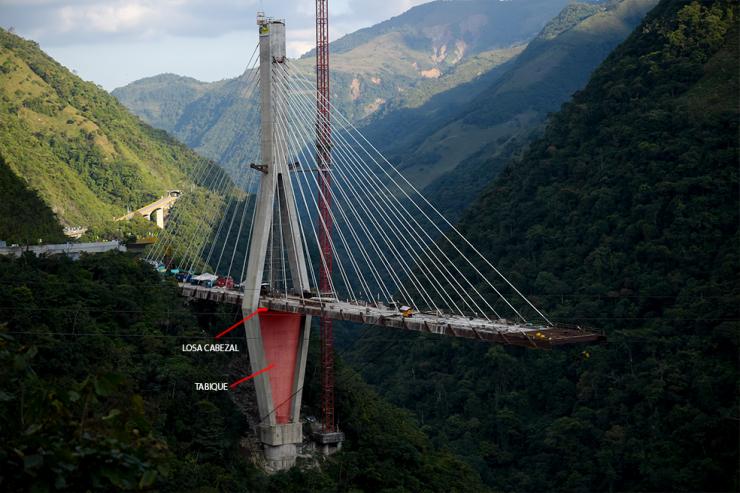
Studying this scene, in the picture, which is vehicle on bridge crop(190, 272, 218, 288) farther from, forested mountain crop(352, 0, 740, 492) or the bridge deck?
forested mountain crop(352, 0, 740, 492)

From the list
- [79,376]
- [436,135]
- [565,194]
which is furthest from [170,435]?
[436,135]

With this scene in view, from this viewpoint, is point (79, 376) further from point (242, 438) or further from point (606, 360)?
point (606, 360)

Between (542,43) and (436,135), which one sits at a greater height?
(542,43)

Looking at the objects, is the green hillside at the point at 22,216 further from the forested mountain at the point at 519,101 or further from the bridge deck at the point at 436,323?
the forested mountain at the point at 519,101

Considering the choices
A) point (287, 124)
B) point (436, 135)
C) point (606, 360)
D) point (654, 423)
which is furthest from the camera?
point (436, 135)

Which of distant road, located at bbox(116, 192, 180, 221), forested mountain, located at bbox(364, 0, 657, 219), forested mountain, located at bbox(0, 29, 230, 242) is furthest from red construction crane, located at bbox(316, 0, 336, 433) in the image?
forested mountain, located at bbox(364, 0, 657, 219)

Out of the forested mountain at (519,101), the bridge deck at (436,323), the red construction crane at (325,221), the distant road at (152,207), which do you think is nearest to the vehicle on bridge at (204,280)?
the bridge deck at (436,323)

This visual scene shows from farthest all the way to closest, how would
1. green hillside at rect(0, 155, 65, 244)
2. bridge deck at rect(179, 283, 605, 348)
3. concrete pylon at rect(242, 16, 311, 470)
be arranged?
green hillside at rect(0, 155, 65, 244), concrete pylon at rect(242, 16, 311, 470), bridge deck at rect(179, 283, 605, 348)
